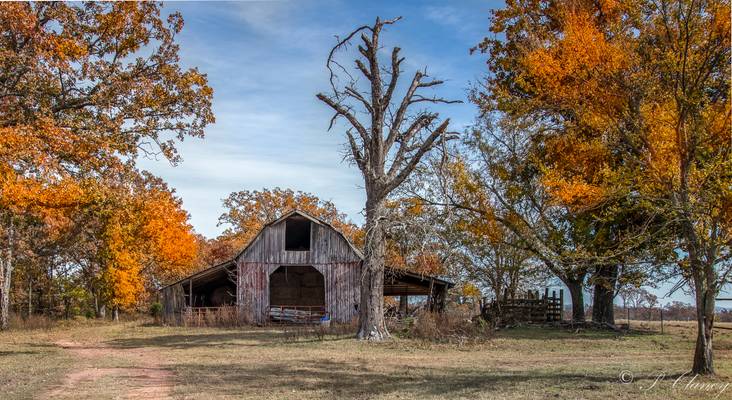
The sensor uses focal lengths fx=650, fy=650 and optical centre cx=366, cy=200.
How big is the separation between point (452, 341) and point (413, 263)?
2437cm

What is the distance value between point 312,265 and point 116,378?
74.6ft

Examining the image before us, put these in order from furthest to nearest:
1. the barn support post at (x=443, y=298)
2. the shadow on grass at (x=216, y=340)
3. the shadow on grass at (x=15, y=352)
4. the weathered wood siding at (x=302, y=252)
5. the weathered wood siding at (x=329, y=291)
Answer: the barn support post at (x=443, y=298)
the weathered wood siding at (x=302, y=252)
the weathered wood siding at (x=329, y=291)
the shadow on grass at (x=216, y=340)
the shadow on grass at (x=15, y=352)

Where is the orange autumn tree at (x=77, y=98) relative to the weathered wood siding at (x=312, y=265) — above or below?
above

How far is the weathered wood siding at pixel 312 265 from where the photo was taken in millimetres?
35562

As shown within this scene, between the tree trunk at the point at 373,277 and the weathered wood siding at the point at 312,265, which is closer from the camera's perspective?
the tree trunk at the point at 373,277

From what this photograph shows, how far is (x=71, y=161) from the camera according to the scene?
16.1 metres

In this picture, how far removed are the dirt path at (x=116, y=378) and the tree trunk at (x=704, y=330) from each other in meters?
9.34

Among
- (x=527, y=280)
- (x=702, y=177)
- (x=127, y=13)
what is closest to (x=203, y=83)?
(x=127, y=13)

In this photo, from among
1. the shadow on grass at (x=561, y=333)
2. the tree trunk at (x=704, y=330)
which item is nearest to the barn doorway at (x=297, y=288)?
the shadow on grass at (x=561, y=333)

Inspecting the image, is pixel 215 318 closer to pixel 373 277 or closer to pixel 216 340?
pixel 216 340

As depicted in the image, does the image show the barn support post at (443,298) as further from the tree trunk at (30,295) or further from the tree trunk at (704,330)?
the tree trunk at (30,295)

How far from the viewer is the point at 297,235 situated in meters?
42.6

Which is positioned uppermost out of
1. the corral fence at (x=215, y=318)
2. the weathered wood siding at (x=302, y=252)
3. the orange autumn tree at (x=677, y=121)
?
the orange autumn tree at (x=677, y=121)

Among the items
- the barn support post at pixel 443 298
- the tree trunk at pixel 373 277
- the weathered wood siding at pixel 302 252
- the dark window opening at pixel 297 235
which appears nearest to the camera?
the tree trunk at pixel 373 277
